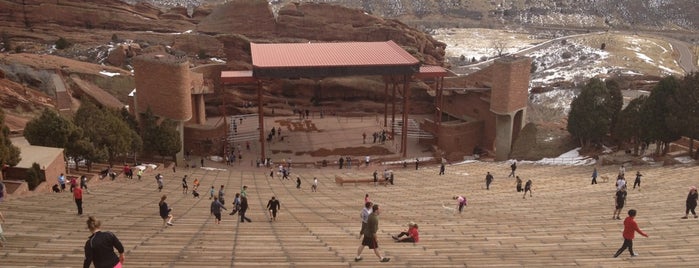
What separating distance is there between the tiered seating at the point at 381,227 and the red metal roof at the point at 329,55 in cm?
1371

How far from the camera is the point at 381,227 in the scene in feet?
57.5

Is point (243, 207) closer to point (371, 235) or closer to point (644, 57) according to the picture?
point (371, 235)

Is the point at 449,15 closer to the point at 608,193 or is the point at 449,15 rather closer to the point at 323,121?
the point at 323,121

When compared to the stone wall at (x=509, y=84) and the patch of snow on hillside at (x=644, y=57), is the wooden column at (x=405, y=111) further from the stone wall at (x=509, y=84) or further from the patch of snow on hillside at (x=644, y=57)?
the patch of snow on hillside at (x=644, y=57)

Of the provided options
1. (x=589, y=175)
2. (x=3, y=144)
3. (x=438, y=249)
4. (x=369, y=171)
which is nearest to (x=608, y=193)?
(x=589, y=175)

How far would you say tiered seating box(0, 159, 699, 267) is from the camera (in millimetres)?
13188

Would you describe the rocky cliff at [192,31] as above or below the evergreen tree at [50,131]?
above

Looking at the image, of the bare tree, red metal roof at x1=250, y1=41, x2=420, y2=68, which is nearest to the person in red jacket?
red metal roof at x1=250, y1=41, x2=420, y2=68

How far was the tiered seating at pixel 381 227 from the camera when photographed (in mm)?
13188

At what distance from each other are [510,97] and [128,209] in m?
31.8

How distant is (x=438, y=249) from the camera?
1458cm

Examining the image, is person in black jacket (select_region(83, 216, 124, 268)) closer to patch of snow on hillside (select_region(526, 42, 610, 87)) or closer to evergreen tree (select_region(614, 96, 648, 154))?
evergreen tree (select_region(614, 96, 648, 154))

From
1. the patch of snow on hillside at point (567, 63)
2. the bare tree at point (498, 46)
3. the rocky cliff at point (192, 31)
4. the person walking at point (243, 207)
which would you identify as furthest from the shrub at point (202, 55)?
the bare tree at point (498, 46)

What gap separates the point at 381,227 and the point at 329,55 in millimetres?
27309
